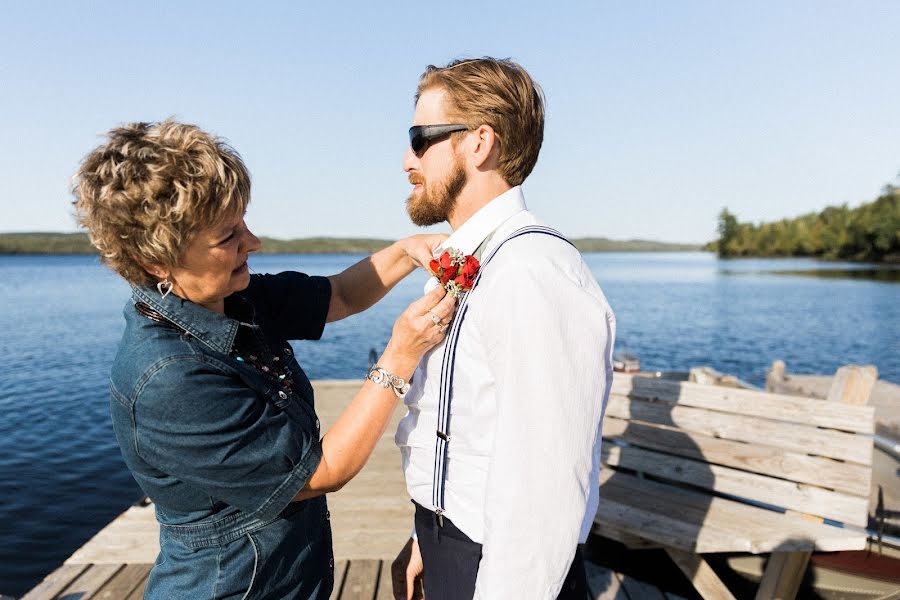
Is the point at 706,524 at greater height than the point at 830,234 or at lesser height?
lesser

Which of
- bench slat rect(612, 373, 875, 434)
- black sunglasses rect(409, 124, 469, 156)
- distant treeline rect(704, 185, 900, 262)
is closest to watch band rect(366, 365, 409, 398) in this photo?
black sunglasses rect(409, 124, 469, 156)

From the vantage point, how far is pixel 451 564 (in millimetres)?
1831

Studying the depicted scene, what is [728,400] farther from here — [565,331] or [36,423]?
[36,423]

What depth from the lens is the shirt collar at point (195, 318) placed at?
1718 millimetres

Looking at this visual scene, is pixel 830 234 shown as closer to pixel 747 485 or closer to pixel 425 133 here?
pixel 747 485

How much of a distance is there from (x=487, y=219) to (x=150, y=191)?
39.2 inches

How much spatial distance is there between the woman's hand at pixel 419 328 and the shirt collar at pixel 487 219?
0.90 feet

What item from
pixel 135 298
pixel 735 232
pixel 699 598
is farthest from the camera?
pixel 735 232

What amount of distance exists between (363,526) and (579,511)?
3524 mm

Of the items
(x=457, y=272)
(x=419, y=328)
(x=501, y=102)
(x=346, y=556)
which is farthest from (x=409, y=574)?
(x=346, y=556)

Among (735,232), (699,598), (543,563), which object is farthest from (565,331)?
(735,232)

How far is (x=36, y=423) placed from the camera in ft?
41.5

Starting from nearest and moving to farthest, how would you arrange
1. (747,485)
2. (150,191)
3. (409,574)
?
(150,191)
(409,574)
(747,485)

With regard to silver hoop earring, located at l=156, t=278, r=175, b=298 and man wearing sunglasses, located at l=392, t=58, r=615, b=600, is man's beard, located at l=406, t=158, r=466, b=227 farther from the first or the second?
silver hoop earring, located at l=156, t=278, r=175, b=298
